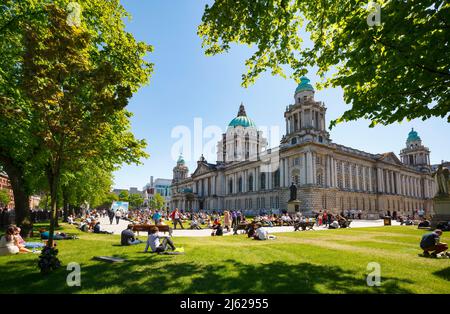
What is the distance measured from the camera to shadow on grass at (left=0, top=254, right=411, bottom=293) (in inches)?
261

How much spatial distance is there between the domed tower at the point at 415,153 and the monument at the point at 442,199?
8373 cm

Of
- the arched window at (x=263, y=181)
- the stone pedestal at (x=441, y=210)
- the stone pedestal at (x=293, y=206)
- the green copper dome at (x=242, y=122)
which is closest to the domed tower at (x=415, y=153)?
the green copper dome at (x=242, y=122)

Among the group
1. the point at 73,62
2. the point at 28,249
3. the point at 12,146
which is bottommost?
the point at 28,249

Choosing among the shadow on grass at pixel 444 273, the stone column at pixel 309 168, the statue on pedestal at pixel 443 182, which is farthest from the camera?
the stone column at pixel 309 168

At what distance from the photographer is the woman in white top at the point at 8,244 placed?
1116 centimetres

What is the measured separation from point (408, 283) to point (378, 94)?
581cm

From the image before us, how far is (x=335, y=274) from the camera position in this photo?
8.17 m

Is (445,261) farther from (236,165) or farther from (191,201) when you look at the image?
(191,201)

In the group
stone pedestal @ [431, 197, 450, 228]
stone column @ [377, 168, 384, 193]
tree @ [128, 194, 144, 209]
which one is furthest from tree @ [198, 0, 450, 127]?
tree @ [128, 194, 144, 209]

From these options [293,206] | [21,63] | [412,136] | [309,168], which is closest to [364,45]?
[21,63]

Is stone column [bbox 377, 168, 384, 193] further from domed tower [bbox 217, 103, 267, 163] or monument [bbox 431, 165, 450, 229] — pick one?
monument [bbox 431, 165, 450, 229]

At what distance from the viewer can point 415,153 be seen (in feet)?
324

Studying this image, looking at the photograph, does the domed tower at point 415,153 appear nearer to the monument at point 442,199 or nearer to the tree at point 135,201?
the monument at point 442,199
